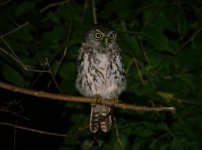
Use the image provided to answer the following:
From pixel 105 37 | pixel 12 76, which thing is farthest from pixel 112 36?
pixel 12 76

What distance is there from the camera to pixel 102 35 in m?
4.72

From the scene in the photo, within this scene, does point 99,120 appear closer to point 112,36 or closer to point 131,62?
point 131,62

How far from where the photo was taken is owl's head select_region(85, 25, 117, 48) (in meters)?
4.63

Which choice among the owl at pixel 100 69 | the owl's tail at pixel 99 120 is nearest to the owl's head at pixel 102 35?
the owl at pixel 100 69

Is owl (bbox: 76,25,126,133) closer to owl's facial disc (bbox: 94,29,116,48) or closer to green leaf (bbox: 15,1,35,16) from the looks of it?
Answer: owl's facial disc (bbox: 94,29,116,48)

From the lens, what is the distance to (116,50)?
4.62 m

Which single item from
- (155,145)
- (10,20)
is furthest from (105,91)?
(10,20)

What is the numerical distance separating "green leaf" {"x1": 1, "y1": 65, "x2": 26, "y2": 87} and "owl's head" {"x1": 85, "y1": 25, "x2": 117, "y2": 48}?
0.84 meters

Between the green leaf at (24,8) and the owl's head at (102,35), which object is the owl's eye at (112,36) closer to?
the owl's head at (102,35)

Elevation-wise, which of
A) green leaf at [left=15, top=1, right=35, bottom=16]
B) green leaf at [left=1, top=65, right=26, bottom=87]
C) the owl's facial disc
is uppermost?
green leaf at [left=15, top=1, right=35, bottom=16]

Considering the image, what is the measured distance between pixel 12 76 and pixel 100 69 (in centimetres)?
81

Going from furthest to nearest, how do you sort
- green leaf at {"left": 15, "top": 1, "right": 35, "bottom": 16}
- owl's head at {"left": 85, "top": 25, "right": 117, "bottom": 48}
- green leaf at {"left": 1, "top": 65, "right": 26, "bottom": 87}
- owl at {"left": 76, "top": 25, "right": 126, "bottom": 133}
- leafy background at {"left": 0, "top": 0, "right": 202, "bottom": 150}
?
green leaf at {"left": 15, "top": 1, "right": 35, "bottom": 16} < owl's head at {"left": 85, "top": 25, "right": 117, "bottom": 48} < owl at {"left": 76, "top": 25, "right": 126, "bottom": 133} < leafy background at {"left": 0, "top": 0, "right": 202, "bottom": 150} < green leaf at {"left": 1, "top": 65, "right": 26, "bottom": 87}

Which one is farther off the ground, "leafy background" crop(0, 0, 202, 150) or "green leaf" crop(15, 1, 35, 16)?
"green leaf" crop(15, 1, 35, 16)

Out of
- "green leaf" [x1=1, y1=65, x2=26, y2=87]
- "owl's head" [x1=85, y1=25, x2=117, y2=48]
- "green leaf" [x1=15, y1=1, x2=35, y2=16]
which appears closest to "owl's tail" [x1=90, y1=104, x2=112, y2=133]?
"owl's head" [x1=85, y1=25, x2=117, y2=48]
